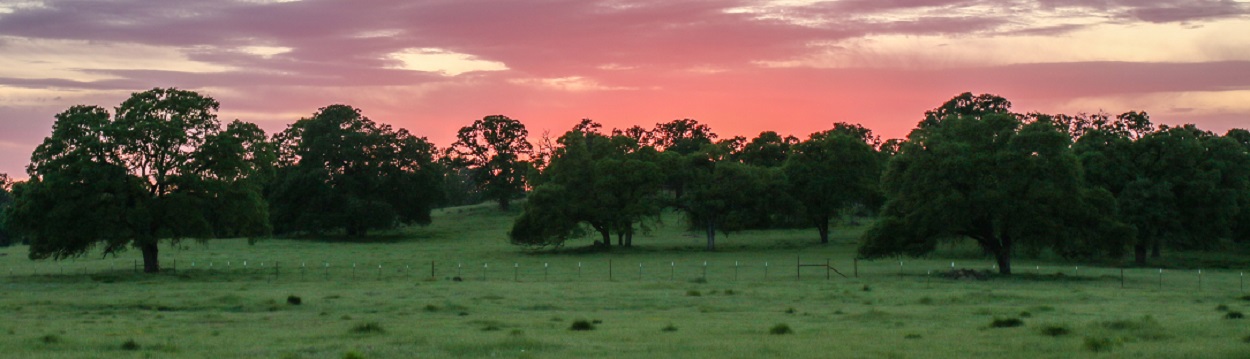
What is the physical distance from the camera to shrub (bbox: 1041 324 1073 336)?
2447cm

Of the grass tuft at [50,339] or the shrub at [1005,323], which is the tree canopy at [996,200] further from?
the grass tuft at [50,339]

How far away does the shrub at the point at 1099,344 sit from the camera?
21.3 metres

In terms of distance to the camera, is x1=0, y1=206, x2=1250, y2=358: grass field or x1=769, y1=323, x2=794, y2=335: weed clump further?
x1=769, y1=323, x2=794, y2=335: weed clump

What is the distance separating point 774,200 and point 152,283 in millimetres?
50399

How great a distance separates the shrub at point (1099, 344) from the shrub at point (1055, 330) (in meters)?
2.30

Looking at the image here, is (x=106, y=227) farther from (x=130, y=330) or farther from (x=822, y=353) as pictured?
(x=822, y=353)

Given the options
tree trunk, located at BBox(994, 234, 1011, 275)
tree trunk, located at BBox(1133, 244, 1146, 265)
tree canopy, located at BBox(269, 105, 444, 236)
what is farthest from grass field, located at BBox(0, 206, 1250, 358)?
tree canopy, located at BBox(269, 105, 444, 236)

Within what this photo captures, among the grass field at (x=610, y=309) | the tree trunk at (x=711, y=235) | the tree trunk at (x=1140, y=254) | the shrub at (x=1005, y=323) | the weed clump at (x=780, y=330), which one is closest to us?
the grass field at (x=610, y=309)

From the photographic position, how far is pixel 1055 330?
24625 millimetres

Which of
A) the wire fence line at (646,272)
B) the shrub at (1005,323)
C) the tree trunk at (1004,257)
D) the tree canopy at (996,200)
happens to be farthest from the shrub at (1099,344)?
the tree trunk at (1004,257)

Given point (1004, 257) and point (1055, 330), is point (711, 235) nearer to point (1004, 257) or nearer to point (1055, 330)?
point (1004, 257)

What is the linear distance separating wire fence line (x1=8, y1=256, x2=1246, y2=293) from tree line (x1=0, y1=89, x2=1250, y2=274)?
218cm

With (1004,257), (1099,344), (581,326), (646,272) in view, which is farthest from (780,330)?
(646,272)

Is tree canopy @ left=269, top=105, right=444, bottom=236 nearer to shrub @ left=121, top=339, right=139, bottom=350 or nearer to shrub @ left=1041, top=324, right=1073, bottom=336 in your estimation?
shrub @ left=121, top=339, right=139, bottom=350
